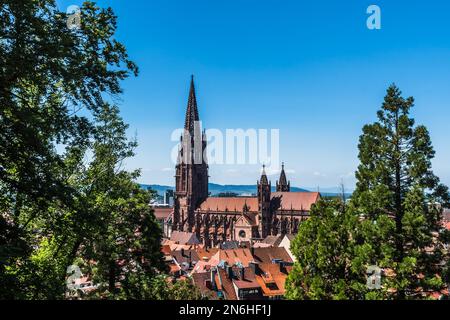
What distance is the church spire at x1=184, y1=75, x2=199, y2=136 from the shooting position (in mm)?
118125

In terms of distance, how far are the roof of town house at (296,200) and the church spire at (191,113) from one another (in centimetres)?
3110

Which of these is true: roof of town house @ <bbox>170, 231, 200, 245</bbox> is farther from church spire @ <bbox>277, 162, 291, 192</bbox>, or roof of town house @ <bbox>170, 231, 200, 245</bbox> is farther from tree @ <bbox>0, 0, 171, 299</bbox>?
tree @ <bbox>0, 0, 171, 299</bbox>

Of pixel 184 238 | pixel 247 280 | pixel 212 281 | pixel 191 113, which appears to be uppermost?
pixel 191 113

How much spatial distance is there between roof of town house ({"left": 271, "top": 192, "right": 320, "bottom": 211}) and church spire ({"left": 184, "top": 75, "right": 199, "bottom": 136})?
102ft

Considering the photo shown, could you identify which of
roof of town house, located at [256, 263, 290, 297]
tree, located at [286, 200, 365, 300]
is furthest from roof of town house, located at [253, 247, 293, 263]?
tree, located at [286, 200, 365, 300]

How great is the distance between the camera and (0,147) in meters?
9.37

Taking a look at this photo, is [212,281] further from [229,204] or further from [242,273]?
[229,204]

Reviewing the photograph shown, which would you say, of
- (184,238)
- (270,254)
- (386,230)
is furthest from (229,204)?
(386,230)

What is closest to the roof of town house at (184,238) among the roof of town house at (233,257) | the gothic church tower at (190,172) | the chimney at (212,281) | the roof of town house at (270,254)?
the gothic church tower at (190,172)

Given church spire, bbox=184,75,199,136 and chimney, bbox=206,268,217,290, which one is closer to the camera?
chimney, bbox=206,268,217,290

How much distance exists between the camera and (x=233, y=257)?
57.1 m

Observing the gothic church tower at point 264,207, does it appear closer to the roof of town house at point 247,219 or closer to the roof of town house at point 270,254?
the roof of town house at point 247,219

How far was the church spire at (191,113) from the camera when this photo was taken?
118125mm

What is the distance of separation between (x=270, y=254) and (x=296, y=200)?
42468 millimetres
